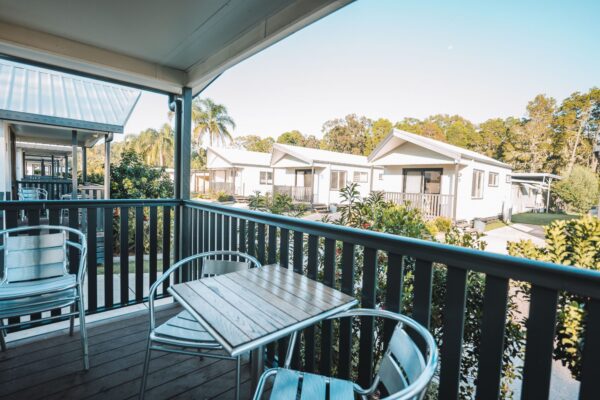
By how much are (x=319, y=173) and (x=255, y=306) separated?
1683 cm

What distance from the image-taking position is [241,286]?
61.3 inches

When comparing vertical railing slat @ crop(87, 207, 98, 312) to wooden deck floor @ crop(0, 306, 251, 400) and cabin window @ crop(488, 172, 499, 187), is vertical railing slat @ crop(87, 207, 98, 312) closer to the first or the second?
wooden deck floor @ crop(0, 306, 251, 400)

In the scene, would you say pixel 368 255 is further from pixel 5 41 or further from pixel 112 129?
pixel 112 129

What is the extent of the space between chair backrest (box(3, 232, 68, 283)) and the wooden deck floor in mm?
557

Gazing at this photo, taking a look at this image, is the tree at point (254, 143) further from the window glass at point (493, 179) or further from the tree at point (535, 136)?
the window glass at point (493, 179)

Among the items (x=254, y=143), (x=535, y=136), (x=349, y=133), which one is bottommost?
(x=535, y=136)

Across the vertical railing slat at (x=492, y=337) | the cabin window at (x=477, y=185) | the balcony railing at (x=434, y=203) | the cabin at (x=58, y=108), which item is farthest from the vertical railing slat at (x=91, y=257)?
the cabin window at (x=477, y=185)

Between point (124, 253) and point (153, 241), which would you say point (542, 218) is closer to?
point (153, 241)

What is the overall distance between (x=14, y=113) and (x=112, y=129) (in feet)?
4.85

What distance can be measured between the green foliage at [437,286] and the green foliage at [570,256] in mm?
221

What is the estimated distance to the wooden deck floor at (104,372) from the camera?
1.89 m

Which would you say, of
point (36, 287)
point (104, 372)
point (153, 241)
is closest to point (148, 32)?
point (153, 241)

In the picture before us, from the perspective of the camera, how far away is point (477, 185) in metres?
12.8

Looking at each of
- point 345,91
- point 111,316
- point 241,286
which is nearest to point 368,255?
point 241,286
